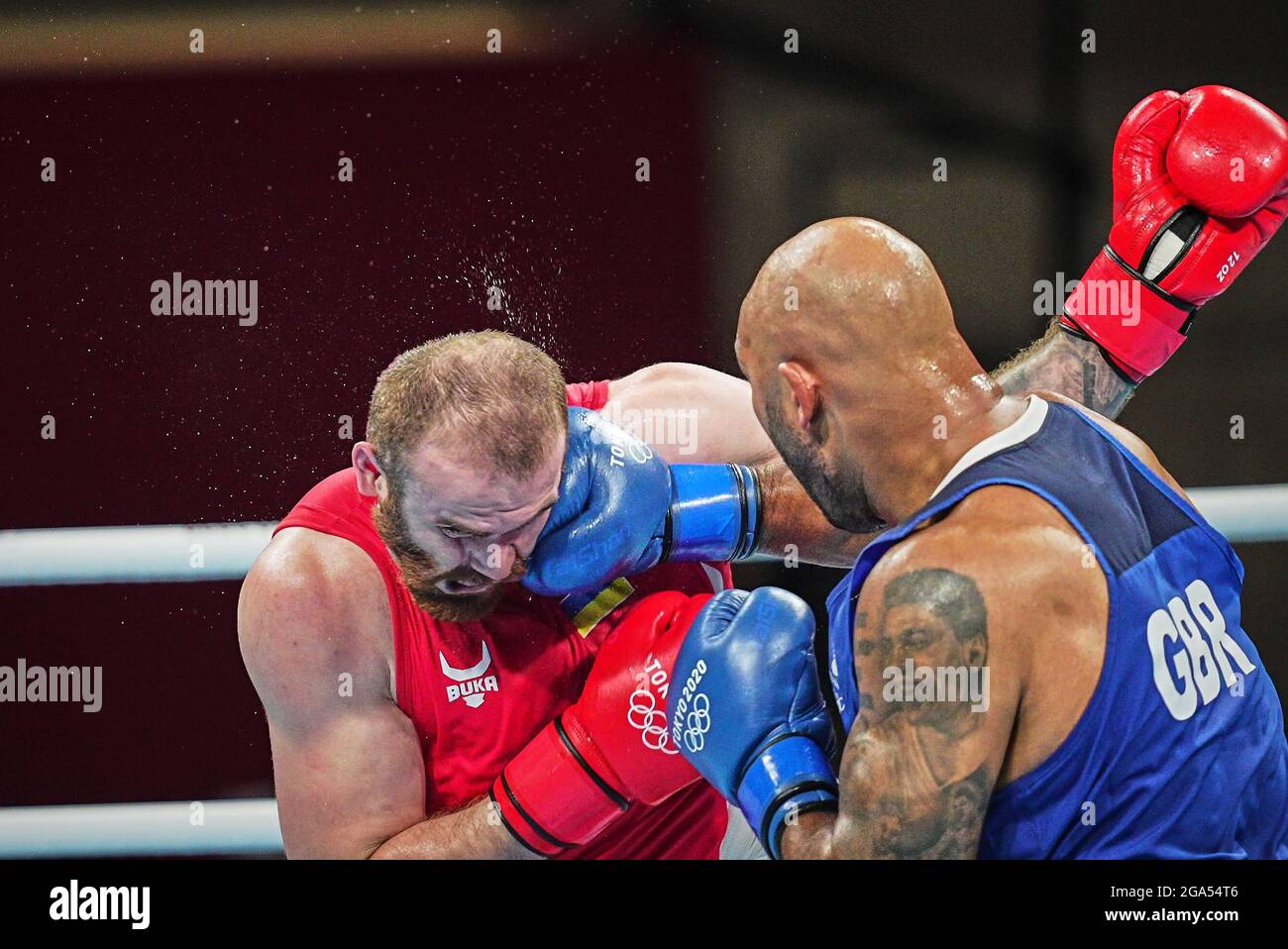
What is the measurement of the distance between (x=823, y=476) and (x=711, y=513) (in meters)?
0.34

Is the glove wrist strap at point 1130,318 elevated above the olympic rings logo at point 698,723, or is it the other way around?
the glove wrist strap at point 1130,318

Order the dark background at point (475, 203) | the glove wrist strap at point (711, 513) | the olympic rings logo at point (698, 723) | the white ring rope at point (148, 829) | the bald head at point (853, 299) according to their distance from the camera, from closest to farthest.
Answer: the bald head at point (853, 299), the olympic rings logo at point (698, 723), the glove wrist strap at point (711, 513), the white ring rope at point (148, 829), the dark background at point (475, 203)

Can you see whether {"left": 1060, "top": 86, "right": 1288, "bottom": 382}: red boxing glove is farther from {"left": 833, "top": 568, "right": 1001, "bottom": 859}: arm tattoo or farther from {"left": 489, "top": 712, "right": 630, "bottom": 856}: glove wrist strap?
{"left": 489, "top": 712, "right": 630, "bottom": 856}: glove wrist strap

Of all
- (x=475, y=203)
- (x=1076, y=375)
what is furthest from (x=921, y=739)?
(x=475, y=203)


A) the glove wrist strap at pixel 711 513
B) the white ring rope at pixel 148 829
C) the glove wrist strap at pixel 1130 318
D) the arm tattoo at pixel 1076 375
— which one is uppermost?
the glove wrist strap at pixel 1130 318

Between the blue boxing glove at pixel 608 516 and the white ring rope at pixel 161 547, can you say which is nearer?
the blue boxing glove at pixel 608 516

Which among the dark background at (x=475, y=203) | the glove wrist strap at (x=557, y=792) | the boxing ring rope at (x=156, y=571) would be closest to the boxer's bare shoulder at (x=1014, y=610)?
the glove wrist strap at (x=557, y=792)

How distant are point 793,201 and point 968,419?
1409 mm

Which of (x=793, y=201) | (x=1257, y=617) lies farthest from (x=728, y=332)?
(x=1257, y=617)

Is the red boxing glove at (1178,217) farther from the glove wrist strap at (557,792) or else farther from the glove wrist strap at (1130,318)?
the glove wrist strap at (557,792)

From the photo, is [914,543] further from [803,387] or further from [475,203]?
[475,203]

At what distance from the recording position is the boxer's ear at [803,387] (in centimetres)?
175

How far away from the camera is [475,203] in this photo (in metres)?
3.10

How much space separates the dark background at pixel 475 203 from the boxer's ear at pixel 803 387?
1.30 metres
